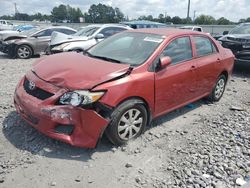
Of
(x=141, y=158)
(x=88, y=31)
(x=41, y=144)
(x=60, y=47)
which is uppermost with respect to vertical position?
(x=88, y=31)

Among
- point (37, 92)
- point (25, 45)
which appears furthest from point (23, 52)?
point (37, 92)

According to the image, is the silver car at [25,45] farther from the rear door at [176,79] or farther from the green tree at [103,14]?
the green tree at [103,14]

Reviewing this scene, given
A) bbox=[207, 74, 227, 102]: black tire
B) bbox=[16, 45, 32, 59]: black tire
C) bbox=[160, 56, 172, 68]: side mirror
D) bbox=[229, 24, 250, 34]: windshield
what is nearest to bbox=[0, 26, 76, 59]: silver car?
bbox=[16, 45, 32, 59]: black tire

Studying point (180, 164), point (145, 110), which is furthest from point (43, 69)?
point (180, 164)

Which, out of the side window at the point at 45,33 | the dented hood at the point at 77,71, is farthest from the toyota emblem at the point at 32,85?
the side window at the point at 45,33

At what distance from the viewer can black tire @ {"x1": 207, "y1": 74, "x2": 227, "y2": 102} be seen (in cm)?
593

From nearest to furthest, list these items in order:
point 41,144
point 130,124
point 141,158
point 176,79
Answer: point 141,158 < point 41,144 < point 130,124 < point 176,79

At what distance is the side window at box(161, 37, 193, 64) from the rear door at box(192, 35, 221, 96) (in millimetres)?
234

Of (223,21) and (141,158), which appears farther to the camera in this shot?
(223,21)

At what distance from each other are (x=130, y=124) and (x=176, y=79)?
1153 millimetres

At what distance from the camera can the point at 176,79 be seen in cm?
447

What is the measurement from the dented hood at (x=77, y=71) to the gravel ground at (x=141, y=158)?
90 cm

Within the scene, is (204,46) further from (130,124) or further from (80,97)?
(80,97)

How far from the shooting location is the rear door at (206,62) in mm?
5133
